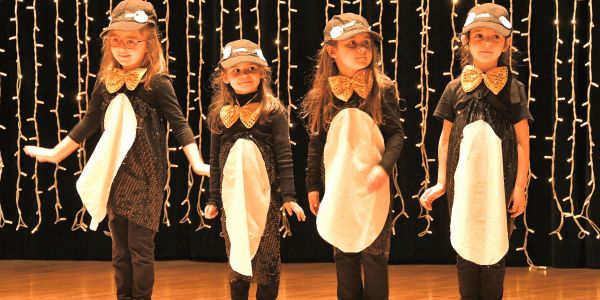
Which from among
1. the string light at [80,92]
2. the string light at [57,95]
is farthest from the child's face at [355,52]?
the string light at [57,95]

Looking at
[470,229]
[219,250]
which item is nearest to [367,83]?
[470,229]

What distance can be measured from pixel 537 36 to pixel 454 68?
48 centimetres

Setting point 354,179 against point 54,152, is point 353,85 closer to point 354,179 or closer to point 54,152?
point 354,179

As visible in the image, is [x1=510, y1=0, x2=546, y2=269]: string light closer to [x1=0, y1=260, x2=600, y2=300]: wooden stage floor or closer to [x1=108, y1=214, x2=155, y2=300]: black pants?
[x1=0, y1=260, x2=600, y2=300]: wooden stage floor

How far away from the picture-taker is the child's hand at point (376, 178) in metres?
3.09

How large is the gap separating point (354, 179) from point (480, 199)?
436 millimetres

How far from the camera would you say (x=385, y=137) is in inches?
126

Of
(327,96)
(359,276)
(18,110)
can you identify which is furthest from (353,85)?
(18,110)

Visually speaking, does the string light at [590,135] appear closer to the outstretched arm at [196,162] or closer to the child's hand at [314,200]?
the child's hand at [314,200]

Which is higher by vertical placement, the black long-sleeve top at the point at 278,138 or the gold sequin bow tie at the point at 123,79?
the gold sequin bow tie at the point at 123,79

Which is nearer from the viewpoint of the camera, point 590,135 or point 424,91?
point 590,135

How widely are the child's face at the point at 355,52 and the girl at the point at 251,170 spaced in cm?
30

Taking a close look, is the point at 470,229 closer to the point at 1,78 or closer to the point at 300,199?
the point at 300,199

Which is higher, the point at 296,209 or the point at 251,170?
the point at 251,170
